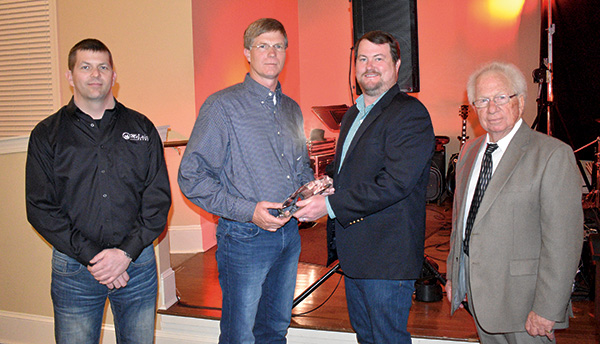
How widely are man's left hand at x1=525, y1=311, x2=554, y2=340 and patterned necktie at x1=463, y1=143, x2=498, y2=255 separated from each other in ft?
1.00

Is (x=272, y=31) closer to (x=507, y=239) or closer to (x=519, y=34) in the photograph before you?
(x=507, y=239)

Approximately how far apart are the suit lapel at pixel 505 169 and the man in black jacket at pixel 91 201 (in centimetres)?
134

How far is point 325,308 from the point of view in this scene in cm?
308

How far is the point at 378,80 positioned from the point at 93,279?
1426 millimetres

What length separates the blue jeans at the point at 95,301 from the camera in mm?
1842

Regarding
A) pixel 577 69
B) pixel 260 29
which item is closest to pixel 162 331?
pixel 260 29

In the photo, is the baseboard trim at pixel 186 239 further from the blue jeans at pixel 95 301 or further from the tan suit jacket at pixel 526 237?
the tan suit jacket at pixel 526 237

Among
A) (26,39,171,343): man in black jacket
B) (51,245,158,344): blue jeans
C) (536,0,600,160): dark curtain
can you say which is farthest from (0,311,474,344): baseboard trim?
(536,0,600,160): dark curtain

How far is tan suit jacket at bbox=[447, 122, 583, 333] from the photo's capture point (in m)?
1.50

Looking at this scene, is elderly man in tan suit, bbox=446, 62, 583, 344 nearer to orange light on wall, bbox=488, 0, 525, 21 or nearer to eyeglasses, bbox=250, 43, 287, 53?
eyeglasses, bbox=250, 43, 287, 53

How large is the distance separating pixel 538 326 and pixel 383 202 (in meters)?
0.67

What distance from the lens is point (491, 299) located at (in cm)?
162

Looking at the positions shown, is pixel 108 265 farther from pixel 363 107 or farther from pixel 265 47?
pixel 363 107

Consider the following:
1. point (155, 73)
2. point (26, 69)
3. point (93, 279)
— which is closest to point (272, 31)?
point (93, 279)
